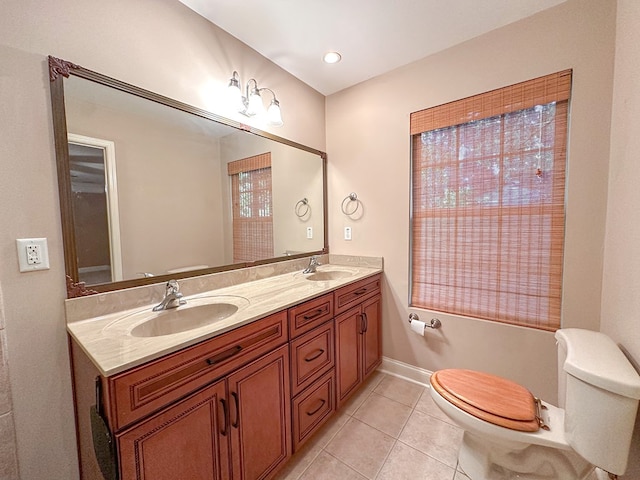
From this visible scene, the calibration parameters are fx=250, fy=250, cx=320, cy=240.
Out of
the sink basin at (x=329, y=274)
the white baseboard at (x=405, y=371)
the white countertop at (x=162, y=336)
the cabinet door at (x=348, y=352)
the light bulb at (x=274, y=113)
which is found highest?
the light bulb at (x=274, y=113)

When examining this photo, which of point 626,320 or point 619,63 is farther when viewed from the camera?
point 619,63

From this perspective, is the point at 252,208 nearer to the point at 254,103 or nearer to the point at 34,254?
the point at 254,103

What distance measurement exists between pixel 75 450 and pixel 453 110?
2727mm

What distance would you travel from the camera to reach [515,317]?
1610 mm

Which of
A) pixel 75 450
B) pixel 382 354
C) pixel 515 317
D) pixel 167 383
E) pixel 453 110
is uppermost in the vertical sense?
pixel 453 110

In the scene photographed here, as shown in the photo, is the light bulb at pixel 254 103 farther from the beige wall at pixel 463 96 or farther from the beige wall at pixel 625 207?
the beige wall at pixel 625 207

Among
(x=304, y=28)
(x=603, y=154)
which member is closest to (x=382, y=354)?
(x=603, y=154)

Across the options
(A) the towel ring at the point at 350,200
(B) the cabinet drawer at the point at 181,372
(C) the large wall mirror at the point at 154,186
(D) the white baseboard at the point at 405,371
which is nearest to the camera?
(B) the cabinet drawer at the point at 181,372

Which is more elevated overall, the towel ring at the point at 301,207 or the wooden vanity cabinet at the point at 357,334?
the towel ring at the point at 301,207

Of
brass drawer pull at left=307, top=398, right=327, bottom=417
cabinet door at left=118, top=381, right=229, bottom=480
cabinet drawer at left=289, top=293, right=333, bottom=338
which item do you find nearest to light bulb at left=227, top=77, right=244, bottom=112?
cabinet drawer at left=289, top=293, right=333, bottom=338

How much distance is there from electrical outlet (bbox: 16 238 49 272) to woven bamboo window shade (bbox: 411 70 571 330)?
207 centimetres

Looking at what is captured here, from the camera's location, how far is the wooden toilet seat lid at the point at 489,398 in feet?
3.40

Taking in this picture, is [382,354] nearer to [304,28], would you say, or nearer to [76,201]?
[76,201]

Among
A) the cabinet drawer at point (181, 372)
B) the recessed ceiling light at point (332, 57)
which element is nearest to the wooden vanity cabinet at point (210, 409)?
the cabinet drawer at point (181, 372)
